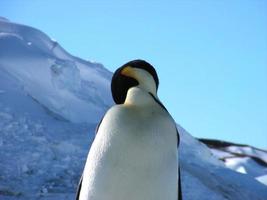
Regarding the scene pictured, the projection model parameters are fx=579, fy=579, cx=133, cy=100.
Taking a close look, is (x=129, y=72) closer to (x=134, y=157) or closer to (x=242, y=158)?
(x=134, y=157)

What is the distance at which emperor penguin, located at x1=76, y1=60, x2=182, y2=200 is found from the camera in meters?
3.14

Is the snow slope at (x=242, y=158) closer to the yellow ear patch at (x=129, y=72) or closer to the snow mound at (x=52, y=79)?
the snow mound at (x=52, y=79)

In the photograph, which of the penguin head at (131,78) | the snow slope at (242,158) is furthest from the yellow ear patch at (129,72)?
the snow slope at (242,158)

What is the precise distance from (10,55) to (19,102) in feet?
4.94

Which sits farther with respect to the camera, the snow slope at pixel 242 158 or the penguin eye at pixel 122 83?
the snow slope at pixel 242 158

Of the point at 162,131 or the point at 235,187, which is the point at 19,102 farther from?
the point at 162,131

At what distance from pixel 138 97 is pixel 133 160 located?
44cm

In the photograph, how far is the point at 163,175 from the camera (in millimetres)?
3178

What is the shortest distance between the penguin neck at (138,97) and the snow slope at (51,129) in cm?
268

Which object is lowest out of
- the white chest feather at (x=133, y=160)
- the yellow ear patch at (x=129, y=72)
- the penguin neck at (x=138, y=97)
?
the white chest feather at (x=133, y=160)

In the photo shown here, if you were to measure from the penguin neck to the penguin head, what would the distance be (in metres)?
0.11

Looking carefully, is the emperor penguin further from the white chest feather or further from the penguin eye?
the penguin eye

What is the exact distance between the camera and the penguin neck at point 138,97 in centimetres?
341

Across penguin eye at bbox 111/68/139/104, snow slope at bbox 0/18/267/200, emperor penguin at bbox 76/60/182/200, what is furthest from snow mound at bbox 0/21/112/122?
emperor penguin at bbox 76/60/182/200
